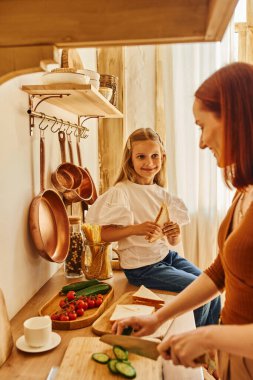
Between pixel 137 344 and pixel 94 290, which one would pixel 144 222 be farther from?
pixel 137 344

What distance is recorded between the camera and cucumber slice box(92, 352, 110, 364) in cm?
98

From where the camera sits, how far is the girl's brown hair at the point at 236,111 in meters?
0.84

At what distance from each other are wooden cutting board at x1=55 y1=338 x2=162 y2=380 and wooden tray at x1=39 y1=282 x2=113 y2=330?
0.16m

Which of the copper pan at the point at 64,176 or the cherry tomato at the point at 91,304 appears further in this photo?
the copper pan at the point at 64,176

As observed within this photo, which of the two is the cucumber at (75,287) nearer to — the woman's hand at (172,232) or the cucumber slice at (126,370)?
the woman's hand at (172,232)

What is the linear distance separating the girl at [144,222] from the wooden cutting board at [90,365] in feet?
1.97

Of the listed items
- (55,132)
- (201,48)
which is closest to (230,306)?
(55,132)

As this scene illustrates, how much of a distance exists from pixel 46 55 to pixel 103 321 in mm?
828

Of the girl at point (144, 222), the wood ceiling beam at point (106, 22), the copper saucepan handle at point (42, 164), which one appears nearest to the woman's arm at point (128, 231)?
the girl at point (144, 222)

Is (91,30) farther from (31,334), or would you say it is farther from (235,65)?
(31,334)

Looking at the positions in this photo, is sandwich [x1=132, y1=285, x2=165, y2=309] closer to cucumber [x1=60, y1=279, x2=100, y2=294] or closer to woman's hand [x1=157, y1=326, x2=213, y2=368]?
cucumber [x1=60, y1=279, x2=100, y2=294]

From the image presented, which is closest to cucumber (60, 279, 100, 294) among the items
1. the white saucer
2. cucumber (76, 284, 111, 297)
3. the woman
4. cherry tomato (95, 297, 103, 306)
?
cucumber (76, 284, 111, 297)

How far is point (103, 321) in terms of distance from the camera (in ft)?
4.06

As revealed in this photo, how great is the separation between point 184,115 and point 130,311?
1.70 metres
